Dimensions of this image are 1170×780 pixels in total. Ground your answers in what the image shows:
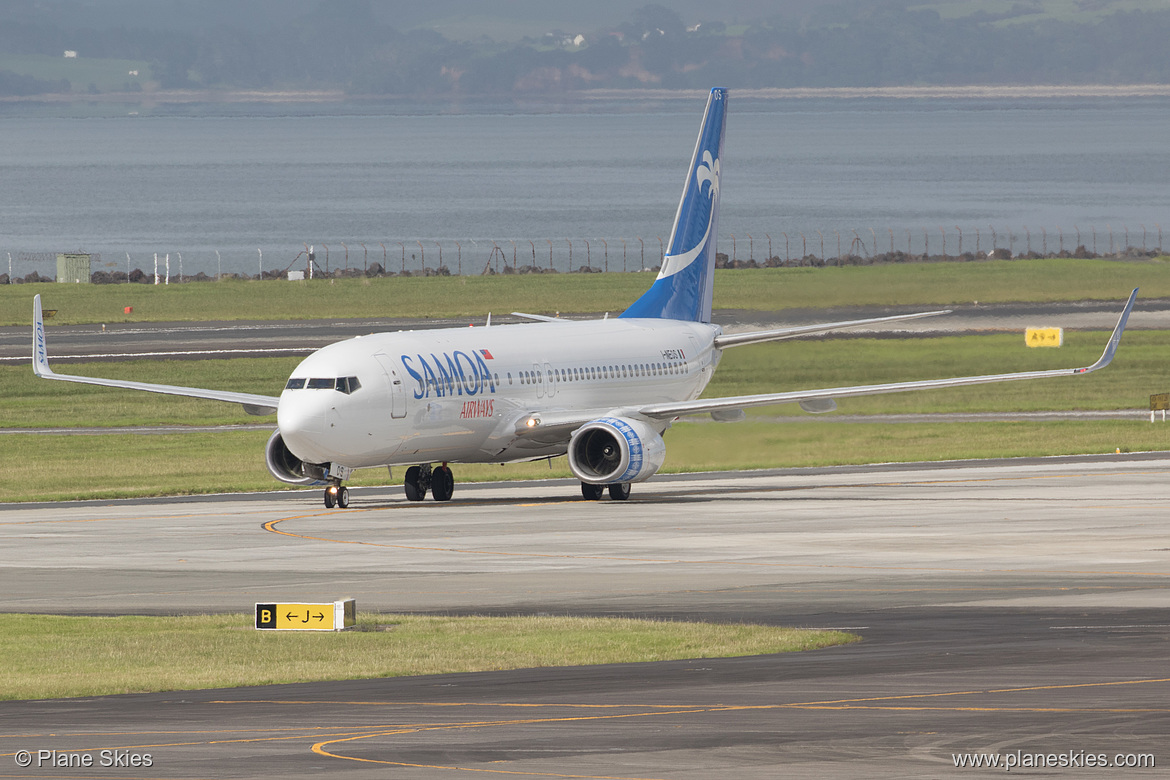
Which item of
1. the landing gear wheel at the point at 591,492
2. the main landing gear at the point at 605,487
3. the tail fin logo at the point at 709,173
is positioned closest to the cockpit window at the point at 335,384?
the main landing gear at the point at 605,487

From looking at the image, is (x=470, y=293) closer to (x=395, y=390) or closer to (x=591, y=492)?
(x=591, y=492)

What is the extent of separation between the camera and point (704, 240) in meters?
64.3

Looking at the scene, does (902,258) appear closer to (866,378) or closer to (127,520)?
(866,378)

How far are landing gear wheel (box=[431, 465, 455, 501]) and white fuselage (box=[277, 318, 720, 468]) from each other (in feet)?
6.33

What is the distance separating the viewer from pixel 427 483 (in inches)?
2216

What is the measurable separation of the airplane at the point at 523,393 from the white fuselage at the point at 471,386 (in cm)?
4

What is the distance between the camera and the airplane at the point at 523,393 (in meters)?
49.0

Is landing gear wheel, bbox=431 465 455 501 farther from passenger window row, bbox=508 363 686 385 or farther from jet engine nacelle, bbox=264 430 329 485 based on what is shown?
jet engine nacelle, bbox=264 430 329 485

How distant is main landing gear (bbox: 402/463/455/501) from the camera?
5594 cm

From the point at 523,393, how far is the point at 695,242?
12.3 m

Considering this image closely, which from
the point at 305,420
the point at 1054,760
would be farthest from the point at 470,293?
the point at 1054,760

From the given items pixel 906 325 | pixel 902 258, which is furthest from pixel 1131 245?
pixel 906 325

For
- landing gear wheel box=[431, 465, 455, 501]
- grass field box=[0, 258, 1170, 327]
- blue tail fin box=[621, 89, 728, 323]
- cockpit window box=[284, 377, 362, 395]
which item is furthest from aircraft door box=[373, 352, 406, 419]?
grass field box=[0, 258, 1170, 327]

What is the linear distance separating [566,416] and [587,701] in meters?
31.7
